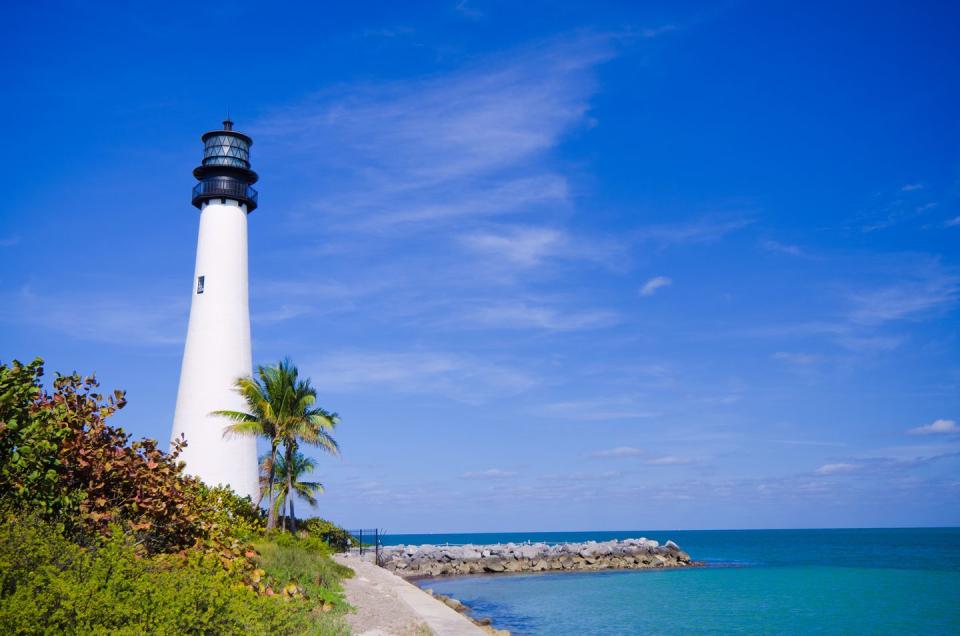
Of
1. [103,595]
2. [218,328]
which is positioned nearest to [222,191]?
[218,328]

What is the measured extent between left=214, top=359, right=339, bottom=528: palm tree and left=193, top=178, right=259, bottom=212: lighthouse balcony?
764 cm

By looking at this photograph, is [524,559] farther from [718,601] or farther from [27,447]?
[27,447]

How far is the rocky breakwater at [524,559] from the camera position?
1905 inches

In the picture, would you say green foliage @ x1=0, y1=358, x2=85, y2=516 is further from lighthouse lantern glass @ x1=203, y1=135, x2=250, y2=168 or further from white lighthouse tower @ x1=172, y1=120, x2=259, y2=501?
lighthouse lantern glass @ x1=203, y1=135, x2=250, y2=168

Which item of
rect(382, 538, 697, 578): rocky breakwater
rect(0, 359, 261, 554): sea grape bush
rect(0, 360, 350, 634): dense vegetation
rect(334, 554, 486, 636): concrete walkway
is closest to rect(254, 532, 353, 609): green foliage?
rect(334, 554, 486, 636): concrete walkway

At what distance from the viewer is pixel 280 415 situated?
29516 millimetres

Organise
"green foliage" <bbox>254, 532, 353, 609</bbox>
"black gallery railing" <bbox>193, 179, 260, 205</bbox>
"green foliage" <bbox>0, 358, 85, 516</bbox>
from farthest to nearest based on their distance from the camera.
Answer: "black gallery railing" <bbox>193, 179, 260, 205</bbox>
"green foliage" <bbox>254, 532, 353, 609</bbox>
"green foliage" <bbox>0, 358, 85, 516</bbox>

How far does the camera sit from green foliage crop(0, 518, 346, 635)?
641cm

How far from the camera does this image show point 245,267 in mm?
31234

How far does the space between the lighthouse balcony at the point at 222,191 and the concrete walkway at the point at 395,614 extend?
17.5 m

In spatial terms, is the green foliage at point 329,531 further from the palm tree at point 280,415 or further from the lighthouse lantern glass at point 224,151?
the lighthouse lantern glass at point 224,151

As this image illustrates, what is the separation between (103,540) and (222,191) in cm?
2440

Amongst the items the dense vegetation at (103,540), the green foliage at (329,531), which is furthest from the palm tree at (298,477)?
the dense vegetation at (103,540)

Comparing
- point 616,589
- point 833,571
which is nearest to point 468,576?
point 616,589
